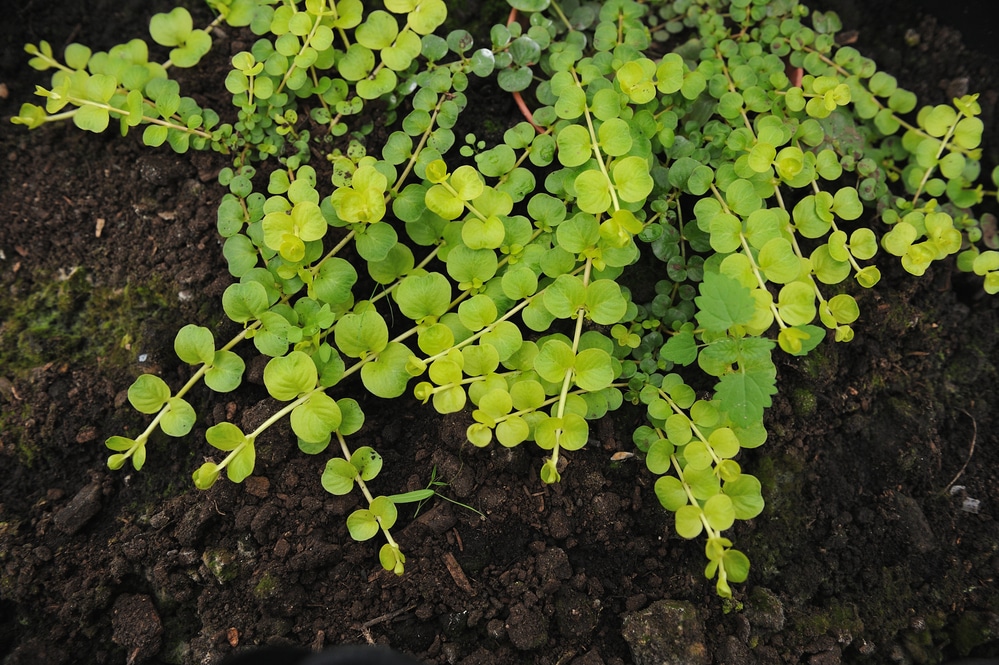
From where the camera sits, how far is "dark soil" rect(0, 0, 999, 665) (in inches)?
65.2

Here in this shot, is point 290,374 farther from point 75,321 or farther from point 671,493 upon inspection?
point 671,493

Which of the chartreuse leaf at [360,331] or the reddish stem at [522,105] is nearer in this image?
the chartreuse leaf at [360,331]

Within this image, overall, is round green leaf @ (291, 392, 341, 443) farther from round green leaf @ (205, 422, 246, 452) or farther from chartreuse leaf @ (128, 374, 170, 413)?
chartreuse leaf @ (128, 374, 170, 413)

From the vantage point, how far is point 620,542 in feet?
5.78

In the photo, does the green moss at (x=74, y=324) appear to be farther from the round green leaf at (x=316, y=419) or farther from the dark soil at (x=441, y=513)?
the round green leaf at (x=316, y=419)

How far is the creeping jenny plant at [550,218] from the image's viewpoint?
1.63 m

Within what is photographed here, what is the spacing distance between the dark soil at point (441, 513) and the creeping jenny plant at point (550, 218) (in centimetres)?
11

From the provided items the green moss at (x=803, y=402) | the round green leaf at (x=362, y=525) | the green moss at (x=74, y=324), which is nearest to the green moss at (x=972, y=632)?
the green moss at (x=803, y=402)

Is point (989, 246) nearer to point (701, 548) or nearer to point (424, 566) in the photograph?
point (701, 548)

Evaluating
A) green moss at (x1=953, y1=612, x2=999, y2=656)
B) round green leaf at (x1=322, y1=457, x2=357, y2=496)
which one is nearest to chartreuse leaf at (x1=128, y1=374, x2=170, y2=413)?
round green leaf at (x1=322, y1=457, x2=357, y2=496)

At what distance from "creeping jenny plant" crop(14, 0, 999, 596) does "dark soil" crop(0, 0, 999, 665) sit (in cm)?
11

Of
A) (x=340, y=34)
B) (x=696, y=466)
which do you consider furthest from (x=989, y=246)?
(x=340, y=34)

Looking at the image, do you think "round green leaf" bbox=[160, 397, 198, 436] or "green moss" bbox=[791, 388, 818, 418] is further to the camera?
"green moss" bbox=[791, 388, 818, 418]

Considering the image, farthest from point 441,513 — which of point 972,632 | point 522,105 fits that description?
point 972,632
